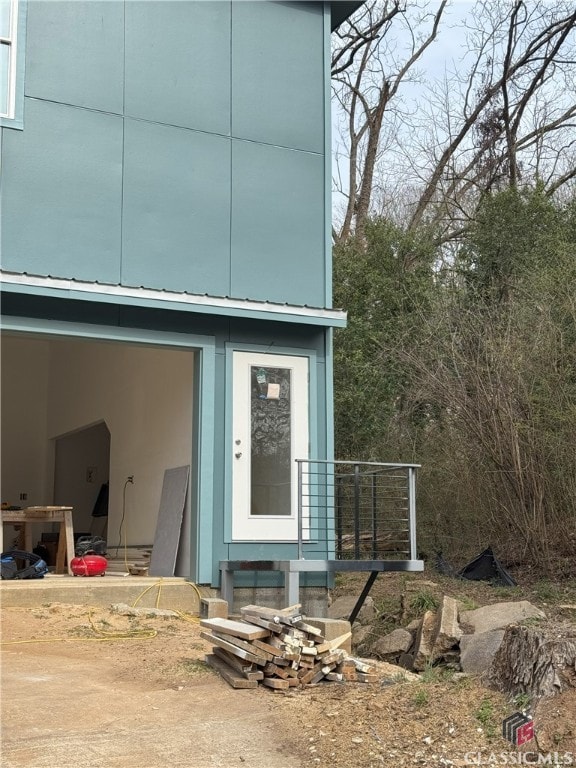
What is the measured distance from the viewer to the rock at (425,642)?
815cm

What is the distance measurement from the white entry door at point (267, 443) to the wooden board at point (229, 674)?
278 cm

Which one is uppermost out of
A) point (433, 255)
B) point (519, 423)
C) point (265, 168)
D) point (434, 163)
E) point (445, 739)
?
point (434, 163)

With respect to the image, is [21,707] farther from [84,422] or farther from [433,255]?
[433,255]

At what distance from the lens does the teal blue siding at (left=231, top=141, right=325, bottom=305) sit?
30.8ft

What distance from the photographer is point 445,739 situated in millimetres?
4688

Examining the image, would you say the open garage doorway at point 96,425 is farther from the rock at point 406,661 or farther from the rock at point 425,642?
the rock at point 425,642

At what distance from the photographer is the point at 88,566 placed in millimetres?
9320

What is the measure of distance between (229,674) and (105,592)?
2655 mm

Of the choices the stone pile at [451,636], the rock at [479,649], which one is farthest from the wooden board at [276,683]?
the stone pile at [451,636]

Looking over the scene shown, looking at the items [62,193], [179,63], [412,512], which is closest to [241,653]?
[412,512]

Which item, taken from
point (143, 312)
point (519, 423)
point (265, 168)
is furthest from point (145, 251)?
point (519, 423)

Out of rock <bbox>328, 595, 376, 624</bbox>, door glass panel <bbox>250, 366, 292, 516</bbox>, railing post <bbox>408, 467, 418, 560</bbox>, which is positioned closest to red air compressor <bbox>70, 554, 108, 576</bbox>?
door glass panel <bbox>250, 366, 292, 516</bbox>

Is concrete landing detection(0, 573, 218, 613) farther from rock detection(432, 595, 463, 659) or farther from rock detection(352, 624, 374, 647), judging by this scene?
rock detection(432, 595, 463, 659)

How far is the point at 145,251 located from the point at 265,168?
5.15ft
